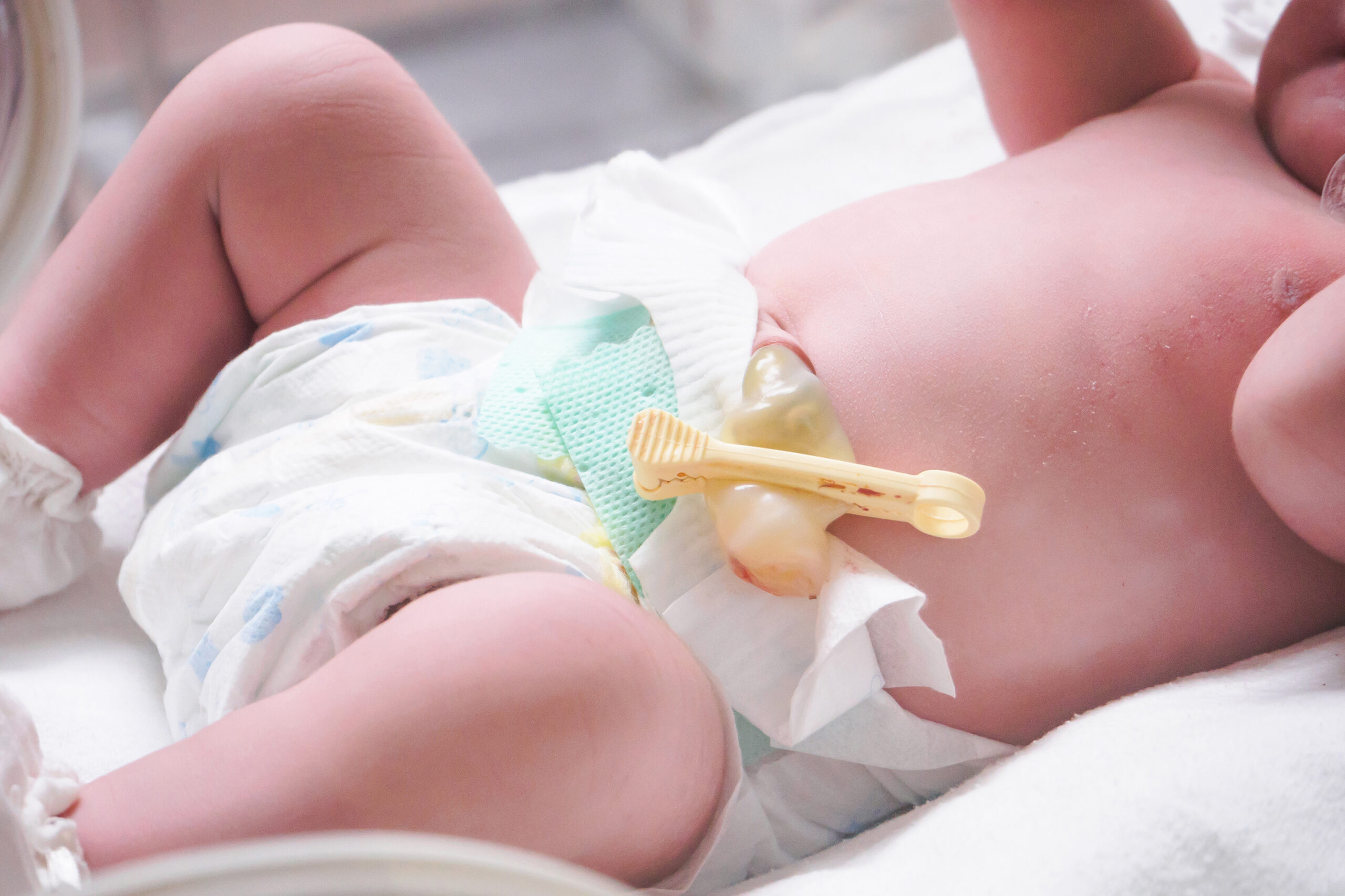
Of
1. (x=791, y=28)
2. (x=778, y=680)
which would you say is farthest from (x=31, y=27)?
(x=791, y=28)

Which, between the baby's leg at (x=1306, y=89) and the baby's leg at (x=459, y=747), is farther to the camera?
the baby's leg at (x=1306, y=89)

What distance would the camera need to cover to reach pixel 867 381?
574 millimetres

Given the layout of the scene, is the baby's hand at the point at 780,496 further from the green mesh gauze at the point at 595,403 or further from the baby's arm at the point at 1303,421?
the baby's arm at the point at 1303,421

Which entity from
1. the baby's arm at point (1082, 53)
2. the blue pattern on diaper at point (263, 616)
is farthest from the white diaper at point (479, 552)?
the baby's arm at point (1082, 53)

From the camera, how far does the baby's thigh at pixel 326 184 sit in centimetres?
66

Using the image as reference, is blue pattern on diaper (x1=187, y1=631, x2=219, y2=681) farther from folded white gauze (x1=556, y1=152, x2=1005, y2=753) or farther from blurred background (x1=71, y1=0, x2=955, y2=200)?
blurred background (x1=71, y1=0, x2=955, y2=200)

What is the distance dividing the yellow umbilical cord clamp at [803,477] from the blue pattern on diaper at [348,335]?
0.21 meters

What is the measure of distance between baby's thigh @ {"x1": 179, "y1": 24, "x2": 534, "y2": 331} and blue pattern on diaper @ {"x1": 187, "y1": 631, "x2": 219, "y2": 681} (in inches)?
9.0

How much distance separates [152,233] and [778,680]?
0.48m

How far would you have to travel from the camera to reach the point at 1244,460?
54 centimetres

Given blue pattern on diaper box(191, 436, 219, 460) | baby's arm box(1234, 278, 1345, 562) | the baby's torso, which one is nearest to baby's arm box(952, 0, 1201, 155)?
the baby's torso

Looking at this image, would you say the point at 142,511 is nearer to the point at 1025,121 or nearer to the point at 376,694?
the point at 376,694

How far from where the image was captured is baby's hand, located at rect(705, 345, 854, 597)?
1.70ft

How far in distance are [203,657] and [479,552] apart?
166mm
